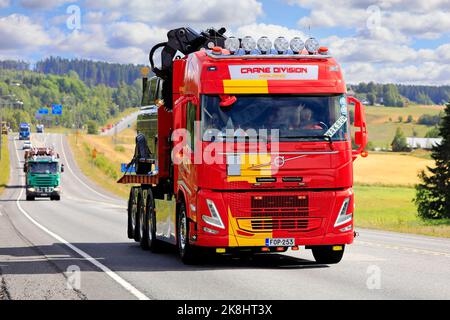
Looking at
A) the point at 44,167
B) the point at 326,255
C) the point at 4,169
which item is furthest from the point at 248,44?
the point at 4,169

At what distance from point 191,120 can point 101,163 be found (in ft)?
376

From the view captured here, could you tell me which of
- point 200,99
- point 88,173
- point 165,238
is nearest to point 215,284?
point 200,99

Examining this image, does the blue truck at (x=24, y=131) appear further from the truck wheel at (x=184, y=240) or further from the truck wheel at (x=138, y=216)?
the truck wheel at (x=184, y=240)

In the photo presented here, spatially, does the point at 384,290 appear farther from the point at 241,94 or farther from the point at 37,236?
the point at 37,236

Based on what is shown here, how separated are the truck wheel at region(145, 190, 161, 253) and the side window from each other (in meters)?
4.05

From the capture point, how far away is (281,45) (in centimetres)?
1661

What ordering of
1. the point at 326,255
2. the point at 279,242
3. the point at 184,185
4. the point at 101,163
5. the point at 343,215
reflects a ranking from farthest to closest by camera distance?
the point at 101,163
the point at 326,255
the point at 184,185
the point at 343,215
the point at 279,242

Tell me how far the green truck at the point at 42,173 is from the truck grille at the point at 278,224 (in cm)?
5000

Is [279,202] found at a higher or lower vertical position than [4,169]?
lower

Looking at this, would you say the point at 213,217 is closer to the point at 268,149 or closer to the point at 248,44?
the point at 268,149

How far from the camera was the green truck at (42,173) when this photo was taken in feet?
213

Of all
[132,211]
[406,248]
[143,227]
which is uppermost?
[132,211]

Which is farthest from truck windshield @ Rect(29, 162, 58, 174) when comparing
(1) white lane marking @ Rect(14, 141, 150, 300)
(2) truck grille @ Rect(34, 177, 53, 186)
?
(1) white lane marking @ Rect(14, 141, 150, 300)

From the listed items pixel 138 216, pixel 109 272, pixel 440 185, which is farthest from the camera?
pixel 440 185
